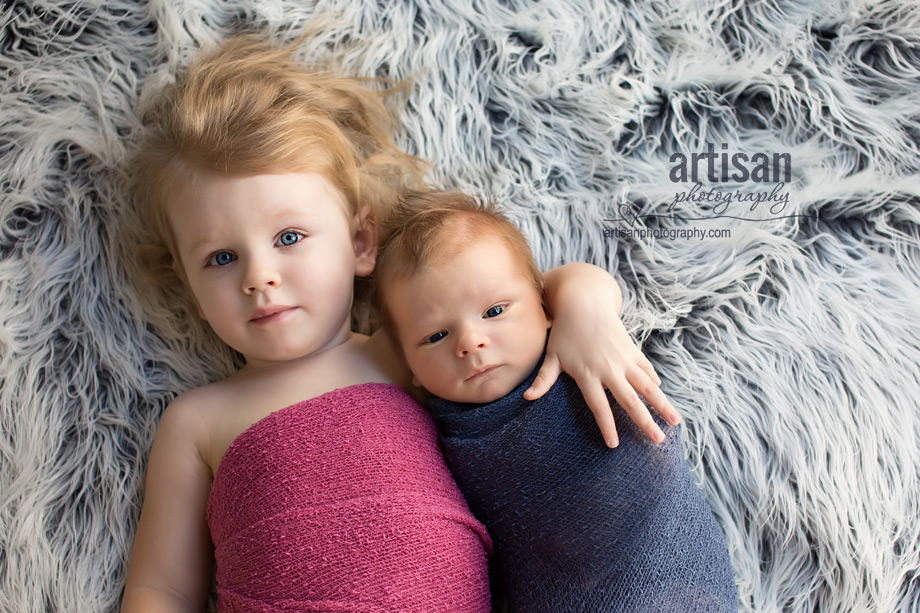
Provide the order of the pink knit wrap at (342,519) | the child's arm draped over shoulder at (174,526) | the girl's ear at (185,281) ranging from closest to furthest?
the pink knit wrap at (342,519) < the child's arm draped over shoulder at (174,526) < the girl's ear at (185,281)

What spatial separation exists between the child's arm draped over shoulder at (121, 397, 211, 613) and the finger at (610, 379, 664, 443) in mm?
676

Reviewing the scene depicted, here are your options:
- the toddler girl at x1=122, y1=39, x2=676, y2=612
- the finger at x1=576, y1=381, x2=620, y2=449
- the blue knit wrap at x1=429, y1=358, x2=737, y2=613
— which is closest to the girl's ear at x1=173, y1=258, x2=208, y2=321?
the toddler girl at x1=122, y1=39, x2=676, y2=612

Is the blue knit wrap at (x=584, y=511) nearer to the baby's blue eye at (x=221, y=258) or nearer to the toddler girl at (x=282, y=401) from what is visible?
the toddler girl at (x=282, y=401)

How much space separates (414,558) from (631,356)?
45 cm

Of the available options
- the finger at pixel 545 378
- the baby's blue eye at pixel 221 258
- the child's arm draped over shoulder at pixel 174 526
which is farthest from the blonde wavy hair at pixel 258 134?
the finger at pixel 545 378

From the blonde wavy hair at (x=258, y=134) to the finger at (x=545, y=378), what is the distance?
427 mm

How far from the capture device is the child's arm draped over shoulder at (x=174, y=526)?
111cm

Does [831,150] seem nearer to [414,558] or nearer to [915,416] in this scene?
[915,416]

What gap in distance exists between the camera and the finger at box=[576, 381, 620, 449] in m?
1.03

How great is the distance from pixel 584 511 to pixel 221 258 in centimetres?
69

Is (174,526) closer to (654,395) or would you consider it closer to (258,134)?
(258,134)

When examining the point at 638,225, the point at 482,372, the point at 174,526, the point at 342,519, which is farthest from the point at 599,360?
the point at 174,526

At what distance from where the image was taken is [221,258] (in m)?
1.13

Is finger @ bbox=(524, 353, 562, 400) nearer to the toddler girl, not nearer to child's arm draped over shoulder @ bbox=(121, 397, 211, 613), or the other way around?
the toddler girl
